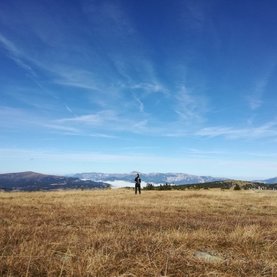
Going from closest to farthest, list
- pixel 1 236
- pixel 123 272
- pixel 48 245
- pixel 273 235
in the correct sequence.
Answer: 1. pixel 123 272
2. pixel 48 245
3. pixel 1 236
4. pixel 273 235

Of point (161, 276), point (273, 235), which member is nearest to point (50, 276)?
point (161, 276)

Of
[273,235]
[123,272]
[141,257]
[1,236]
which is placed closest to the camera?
[123,272]

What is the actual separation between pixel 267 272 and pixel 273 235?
16.4 feet

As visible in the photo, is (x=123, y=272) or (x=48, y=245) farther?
(x=48, y=245)

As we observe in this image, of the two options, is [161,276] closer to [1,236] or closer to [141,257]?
[141,257]

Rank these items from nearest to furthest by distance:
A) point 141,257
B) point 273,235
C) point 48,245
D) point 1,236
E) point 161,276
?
Answer: 1. point 161,276
2. point 141,257
3. point 48,245
4. point 1,236
5. point 273,235

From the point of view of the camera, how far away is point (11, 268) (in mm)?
5586

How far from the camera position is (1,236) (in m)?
8.84

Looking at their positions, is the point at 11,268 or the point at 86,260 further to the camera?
the point at 86,260

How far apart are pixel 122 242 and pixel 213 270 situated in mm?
2598

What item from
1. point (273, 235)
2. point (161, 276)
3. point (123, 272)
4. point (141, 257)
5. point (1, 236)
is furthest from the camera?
point (273, 235)

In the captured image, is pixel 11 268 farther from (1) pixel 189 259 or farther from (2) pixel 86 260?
(1) pixel 189 259

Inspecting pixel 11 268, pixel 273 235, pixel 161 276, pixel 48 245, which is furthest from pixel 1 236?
pixel 273 235

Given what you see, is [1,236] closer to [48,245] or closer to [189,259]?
[48,245]
